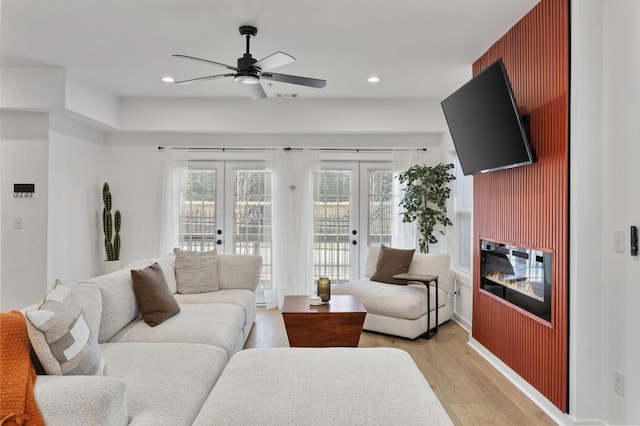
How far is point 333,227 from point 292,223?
590mm

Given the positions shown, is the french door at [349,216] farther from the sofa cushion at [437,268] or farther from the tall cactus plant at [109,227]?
the tall cactus plant at [109,227]

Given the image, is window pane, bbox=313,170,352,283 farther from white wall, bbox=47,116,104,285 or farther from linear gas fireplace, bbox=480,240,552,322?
white wall, bbox=47,116,104,285

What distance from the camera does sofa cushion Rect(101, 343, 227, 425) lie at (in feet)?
5.54

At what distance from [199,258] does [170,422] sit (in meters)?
2.62

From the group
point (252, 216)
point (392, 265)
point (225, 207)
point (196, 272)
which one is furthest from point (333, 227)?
point (196, 272)

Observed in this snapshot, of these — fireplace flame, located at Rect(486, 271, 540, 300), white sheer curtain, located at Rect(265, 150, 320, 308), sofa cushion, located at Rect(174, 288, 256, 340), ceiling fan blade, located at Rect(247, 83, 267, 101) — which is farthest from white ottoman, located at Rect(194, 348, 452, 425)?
white sheer curtain, located at Rect(265, 150, 320, 308)

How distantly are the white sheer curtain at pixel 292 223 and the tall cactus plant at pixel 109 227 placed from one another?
6.79ft

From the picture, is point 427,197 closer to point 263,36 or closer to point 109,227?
point 263,36

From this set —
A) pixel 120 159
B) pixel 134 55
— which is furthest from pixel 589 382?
pixel 120 159

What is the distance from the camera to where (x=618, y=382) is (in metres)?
2.29

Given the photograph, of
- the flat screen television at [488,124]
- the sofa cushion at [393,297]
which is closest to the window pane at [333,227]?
the sofa cushion at [393,297]

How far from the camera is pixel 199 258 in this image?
4.14 m

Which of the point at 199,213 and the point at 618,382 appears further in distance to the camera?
the point at 199,213

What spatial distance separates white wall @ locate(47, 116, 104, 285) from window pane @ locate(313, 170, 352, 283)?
115 inches
